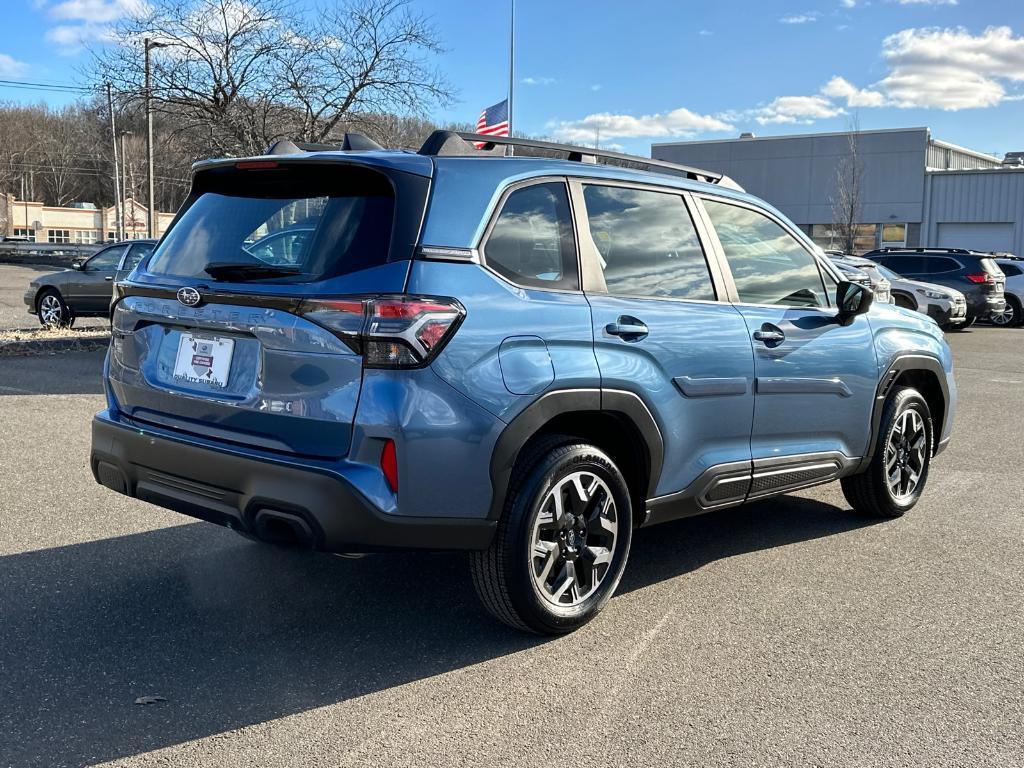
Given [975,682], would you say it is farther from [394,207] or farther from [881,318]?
[394,207]

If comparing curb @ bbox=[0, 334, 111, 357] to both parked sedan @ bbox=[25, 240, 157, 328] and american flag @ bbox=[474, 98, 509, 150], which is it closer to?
parked sedan @ bbox=[25, 240, 157, 328]

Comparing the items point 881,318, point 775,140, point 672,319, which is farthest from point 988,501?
point 775,140

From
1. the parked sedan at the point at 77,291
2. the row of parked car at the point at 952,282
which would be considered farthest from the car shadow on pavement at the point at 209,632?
the row of parked car at the point at 952,282

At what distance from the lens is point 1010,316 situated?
76.5ft

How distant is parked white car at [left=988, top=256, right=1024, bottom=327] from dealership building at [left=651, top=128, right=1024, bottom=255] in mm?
22960

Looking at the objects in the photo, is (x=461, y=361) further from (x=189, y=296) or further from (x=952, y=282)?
(x=952, y=282)

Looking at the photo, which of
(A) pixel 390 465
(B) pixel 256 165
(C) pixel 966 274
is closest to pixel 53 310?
(B) pixel 256 165

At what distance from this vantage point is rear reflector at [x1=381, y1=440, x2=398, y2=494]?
10.6 feet

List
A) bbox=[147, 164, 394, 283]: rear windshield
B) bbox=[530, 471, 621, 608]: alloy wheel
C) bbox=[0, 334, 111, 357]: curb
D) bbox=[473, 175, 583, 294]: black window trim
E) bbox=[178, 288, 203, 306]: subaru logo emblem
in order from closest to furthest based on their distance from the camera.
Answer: bbox=[147, 164, 394, 283]: rear windshield < bbox=[473, 175, 583, 294]: black window trim < bbox=[178, 288, 203, 306]: subaru logo emblem < bbox=[530, 471, 621, 608]: alloy wheel < bbox=[0, 334, 111, 357]: curb

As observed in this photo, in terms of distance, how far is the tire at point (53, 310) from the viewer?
1680 cm

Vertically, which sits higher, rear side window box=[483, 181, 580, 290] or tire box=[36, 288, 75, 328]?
rear side window box=[483, 181, 580, 290]

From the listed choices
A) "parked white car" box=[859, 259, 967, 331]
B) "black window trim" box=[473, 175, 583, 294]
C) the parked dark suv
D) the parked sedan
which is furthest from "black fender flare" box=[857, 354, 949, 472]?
the parked dark suv

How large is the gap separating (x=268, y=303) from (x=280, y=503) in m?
0.70

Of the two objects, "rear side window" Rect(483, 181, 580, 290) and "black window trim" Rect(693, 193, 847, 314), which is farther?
"black window trim" Rect(693, 193, 847, 314)
